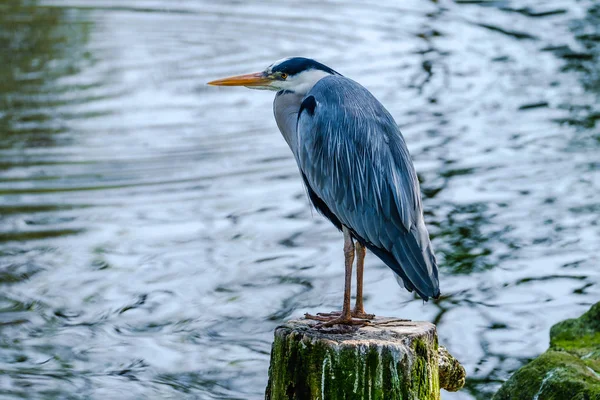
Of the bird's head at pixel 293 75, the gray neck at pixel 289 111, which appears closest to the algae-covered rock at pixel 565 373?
the gray neck at pixel 289 111

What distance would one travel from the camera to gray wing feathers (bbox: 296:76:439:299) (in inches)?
156

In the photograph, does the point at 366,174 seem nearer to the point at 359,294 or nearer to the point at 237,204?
the point at 359,294

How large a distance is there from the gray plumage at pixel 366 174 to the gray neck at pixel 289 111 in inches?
6.8

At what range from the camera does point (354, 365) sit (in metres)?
3.61

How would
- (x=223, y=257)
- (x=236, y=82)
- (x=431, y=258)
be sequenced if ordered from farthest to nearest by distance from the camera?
(x=223, y=257) < (x=236, y=82) < (x=431, y=258)

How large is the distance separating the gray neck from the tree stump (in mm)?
1077

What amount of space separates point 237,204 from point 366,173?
14.2ft

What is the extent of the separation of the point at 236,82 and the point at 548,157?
5.22 m

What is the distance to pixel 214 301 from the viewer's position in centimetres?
702

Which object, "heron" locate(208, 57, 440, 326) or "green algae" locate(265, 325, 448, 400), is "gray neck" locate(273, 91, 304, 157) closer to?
"heron" locate(208, 57, 440, 326)

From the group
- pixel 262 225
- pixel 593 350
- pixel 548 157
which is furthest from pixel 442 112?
pixel 593 350

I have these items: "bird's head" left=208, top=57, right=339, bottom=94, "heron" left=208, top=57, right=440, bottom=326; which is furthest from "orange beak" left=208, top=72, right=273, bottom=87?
"heron" left=208, top=57, right=440, bottom=326

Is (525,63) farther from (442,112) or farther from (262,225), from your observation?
(262,225)

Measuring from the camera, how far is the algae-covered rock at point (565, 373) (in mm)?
4484
